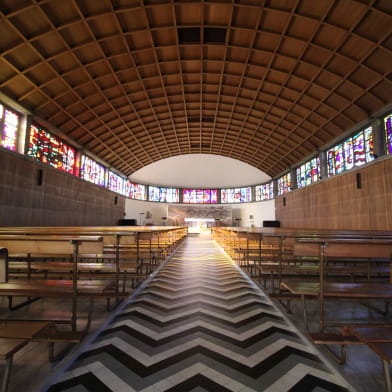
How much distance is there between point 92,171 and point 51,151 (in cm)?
489

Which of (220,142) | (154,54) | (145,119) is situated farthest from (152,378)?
(220,142)

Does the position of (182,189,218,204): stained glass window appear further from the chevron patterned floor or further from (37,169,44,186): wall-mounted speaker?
the chevron patterned floor

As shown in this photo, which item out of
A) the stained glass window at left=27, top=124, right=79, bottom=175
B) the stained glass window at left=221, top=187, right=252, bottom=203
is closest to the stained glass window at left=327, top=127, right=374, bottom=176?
the stained glass window at left=221, top=187, right=252, bottom=203

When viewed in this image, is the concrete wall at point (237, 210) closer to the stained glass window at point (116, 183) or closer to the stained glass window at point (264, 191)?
the stained glass window at point (264, 191)

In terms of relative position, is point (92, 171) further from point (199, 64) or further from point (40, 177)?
point (199, 64)

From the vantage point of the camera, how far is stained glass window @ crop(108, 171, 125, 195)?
71.5 ft

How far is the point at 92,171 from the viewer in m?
18.5

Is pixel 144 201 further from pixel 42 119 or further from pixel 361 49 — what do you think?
pixel 361 49

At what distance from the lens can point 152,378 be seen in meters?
1.73

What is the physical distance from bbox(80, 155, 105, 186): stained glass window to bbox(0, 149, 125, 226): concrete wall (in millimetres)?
873

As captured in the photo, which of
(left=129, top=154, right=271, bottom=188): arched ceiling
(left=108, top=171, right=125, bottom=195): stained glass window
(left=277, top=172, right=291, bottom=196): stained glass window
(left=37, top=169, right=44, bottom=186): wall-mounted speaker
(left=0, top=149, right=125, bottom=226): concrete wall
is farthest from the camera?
(left=129, top=154, right=271, bottom=188): arched ceiling

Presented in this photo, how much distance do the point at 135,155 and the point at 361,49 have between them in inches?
678

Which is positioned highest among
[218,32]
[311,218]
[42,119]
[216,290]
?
[218,32]

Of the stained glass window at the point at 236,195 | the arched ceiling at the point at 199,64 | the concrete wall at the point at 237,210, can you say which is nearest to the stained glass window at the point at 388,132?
the arched ceiling at the point at 199,64
